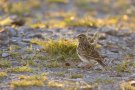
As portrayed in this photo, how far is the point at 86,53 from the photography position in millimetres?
10906

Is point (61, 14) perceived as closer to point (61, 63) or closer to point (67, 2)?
point (67, 2)

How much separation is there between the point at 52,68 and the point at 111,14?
31.2ft

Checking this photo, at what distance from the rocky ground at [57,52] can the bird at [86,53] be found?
10.0 inches

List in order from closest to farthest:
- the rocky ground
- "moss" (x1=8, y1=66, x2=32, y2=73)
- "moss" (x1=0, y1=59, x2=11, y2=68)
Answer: the rocky ground → "moss" (x1=8, y1=66, x2=32, y2=73) → "moss" (x1=0, y1=59, x2=11, y2=68)

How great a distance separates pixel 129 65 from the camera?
11.6 meters

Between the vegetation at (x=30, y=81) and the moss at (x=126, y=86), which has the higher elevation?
the vegetation at (x=30, y=81)

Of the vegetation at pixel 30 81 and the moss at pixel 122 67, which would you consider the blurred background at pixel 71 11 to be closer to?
the moss at pixel 122 67

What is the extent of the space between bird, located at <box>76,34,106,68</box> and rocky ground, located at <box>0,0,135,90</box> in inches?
10.0

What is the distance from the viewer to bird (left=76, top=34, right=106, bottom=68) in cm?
1076

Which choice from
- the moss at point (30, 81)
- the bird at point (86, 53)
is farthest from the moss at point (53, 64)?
the moss at point (30, 81)

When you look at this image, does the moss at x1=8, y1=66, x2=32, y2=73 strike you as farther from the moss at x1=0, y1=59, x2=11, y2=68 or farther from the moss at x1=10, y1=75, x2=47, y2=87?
the moss at x1=10, y1=75, x2=47, y2=87

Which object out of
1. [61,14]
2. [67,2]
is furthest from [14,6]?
[67,2]

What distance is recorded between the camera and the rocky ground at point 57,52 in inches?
391

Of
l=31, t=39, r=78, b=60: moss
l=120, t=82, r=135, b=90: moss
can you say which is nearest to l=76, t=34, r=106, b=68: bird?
l=31, t=39, r=78, b=60: moss
